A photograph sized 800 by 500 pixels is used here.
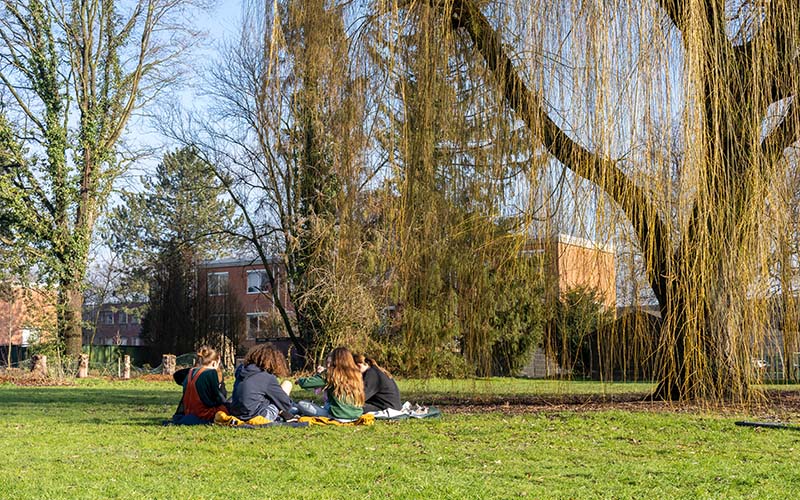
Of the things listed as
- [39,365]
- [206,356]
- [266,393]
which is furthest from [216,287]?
[266,393]

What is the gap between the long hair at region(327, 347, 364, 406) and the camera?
30.9 ft

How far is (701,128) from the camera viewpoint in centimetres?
742

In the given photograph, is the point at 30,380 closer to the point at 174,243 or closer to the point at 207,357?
the point at 174,243

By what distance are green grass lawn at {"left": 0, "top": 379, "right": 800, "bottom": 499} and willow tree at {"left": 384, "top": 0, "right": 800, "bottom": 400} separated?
4.22 feet

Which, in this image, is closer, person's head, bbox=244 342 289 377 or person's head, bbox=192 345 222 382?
person's head, bbox=244 342 289 377

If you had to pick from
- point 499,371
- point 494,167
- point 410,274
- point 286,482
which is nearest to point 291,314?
point 499,371

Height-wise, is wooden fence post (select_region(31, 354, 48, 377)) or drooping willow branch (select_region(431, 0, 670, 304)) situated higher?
drooping willow branch (select_region(431, 0, 670, 304))

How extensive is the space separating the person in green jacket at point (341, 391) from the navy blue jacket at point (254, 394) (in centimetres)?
32

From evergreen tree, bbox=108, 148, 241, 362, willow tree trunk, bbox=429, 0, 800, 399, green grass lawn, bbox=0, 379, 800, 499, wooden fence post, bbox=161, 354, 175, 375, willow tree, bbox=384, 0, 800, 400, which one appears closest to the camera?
green grass lawn, bbox=0, 379, 800, 499

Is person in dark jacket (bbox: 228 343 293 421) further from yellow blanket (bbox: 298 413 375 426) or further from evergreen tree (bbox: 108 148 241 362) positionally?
evergreen tree (bbox: 108 148 241 362)

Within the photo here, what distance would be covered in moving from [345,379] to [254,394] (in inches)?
37.9

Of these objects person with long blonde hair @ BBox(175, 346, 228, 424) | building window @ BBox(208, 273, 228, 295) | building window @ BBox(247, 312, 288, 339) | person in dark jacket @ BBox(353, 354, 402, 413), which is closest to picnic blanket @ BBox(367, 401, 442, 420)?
person in dark jacket @ BBox(353, 354, 402, 413)

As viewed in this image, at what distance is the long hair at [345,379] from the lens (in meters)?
9.41

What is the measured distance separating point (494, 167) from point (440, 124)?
2.53ft
